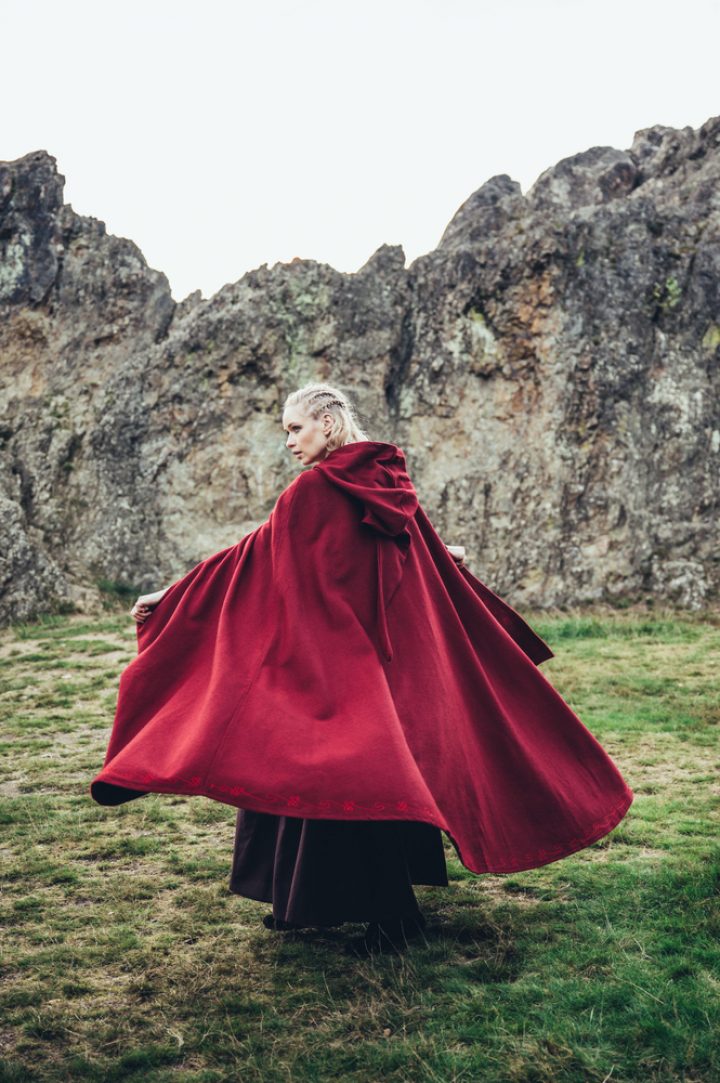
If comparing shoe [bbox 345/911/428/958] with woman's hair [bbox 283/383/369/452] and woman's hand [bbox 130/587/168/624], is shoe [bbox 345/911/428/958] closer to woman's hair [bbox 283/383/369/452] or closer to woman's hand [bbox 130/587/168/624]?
woman's hand [bbox 130/587/168/624]

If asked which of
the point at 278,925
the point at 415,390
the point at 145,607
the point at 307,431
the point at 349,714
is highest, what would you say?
the point at 415,390

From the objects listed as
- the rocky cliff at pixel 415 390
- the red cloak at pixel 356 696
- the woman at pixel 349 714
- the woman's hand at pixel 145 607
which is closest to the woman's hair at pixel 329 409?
the woman at pixel 349 714

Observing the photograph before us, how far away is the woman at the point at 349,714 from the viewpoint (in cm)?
322

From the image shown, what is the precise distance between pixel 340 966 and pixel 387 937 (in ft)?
0.74

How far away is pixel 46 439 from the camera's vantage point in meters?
15.9

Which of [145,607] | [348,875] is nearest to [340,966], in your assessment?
[348,875]

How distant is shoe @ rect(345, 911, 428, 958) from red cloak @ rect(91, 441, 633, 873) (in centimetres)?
51

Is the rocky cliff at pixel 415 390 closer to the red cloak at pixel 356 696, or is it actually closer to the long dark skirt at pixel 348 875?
the red cloak at pixel 356 696

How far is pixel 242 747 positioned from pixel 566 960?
147 cm

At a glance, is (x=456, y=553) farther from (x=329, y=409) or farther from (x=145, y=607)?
(x=145, y=607)

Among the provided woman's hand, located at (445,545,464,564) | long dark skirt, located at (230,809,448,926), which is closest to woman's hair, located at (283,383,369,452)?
woman's hand, located at (445,545,464,564)

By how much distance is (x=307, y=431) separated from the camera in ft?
12.8

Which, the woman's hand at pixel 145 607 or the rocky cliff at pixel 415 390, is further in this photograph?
the rocky cliff at pixel 415 390

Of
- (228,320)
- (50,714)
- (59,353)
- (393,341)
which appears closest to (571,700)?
(50,714)
